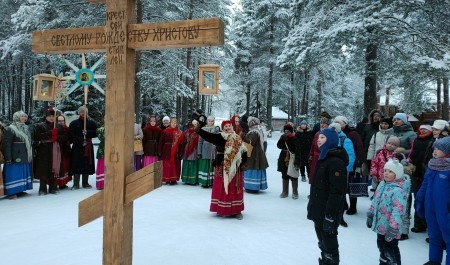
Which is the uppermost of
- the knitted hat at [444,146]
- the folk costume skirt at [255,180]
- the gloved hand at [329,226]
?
the knitted hat at [444,146]

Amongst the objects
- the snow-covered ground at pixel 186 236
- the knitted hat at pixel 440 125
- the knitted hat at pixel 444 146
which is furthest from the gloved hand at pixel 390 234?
the knitted hat at pixel 440 125

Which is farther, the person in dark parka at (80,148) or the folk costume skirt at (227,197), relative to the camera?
the person in dark parka at (80,148)

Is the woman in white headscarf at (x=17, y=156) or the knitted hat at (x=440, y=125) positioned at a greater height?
the knitted hat at (x=440, y=125)

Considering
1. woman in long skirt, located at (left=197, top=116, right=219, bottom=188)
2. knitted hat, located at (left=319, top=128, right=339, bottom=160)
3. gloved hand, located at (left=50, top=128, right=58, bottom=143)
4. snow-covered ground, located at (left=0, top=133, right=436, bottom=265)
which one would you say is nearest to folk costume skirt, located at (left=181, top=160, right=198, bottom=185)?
woman in long skirt, located at (left=197, top=116, right=219, bottom=188)

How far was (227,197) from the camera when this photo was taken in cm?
689

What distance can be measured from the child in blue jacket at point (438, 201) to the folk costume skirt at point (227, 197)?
10.7ft

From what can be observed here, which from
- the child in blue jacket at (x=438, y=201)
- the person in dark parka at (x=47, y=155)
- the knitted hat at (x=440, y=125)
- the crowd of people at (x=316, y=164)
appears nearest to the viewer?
the crowd of people at (x=316, y=164)

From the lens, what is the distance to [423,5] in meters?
10.8

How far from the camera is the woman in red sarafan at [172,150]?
10445 millimetres

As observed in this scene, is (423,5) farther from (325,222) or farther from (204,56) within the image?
(204,56)

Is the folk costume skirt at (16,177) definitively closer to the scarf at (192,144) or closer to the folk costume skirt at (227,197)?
the scarf at (192,144)

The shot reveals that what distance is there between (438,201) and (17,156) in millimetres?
8298

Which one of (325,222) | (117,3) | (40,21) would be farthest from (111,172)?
(40,21)

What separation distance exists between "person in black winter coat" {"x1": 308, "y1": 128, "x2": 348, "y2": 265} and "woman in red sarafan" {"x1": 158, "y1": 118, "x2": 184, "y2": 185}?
657 cm
